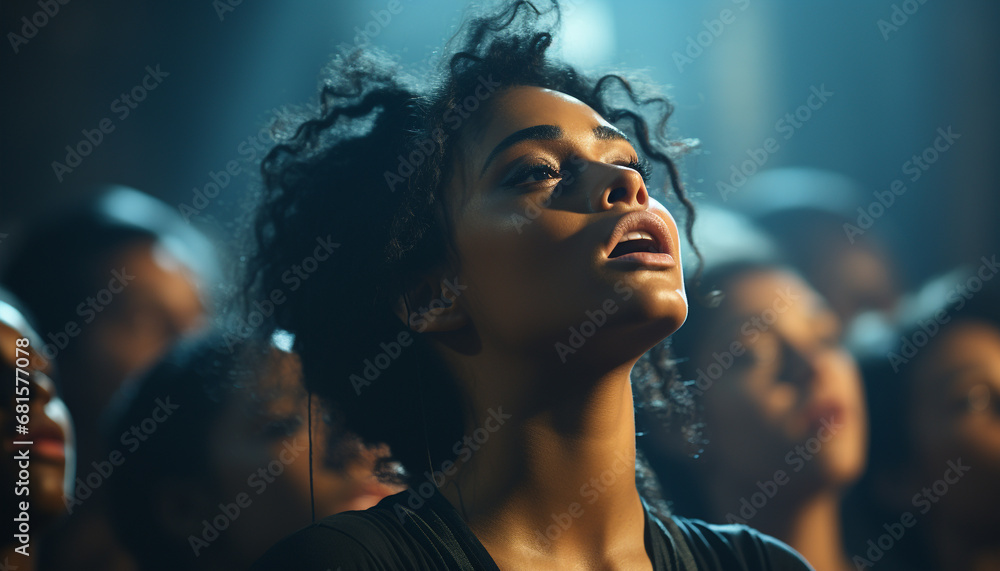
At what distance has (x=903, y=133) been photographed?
356cm

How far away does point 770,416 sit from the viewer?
2143 mm

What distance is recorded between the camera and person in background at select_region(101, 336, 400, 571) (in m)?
1.97

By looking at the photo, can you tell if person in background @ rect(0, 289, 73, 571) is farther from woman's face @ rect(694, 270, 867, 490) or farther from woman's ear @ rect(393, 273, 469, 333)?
woman's face @ rect(694, 270, 867, 490)

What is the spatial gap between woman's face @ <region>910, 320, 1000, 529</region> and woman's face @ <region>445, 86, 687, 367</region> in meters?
1.27

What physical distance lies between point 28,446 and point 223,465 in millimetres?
648

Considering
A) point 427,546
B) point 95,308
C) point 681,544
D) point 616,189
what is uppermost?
point 616,189

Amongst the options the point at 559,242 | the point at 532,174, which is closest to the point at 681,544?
the point at 559,242

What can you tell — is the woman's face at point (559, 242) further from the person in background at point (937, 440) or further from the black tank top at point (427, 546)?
the person in background at point (937, 440)

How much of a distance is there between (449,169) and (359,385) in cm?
49

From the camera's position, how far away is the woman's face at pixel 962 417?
1993 millimetres

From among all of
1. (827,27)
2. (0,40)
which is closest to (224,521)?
(0,40)

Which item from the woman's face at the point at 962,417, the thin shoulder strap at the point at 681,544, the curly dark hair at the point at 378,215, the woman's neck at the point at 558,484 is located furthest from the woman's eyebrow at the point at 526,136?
Result: the woman's face at the point at 962,417

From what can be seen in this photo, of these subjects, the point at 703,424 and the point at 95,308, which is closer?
the point at 703,424

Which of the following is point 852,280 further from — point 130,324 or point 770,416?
point 130,324
